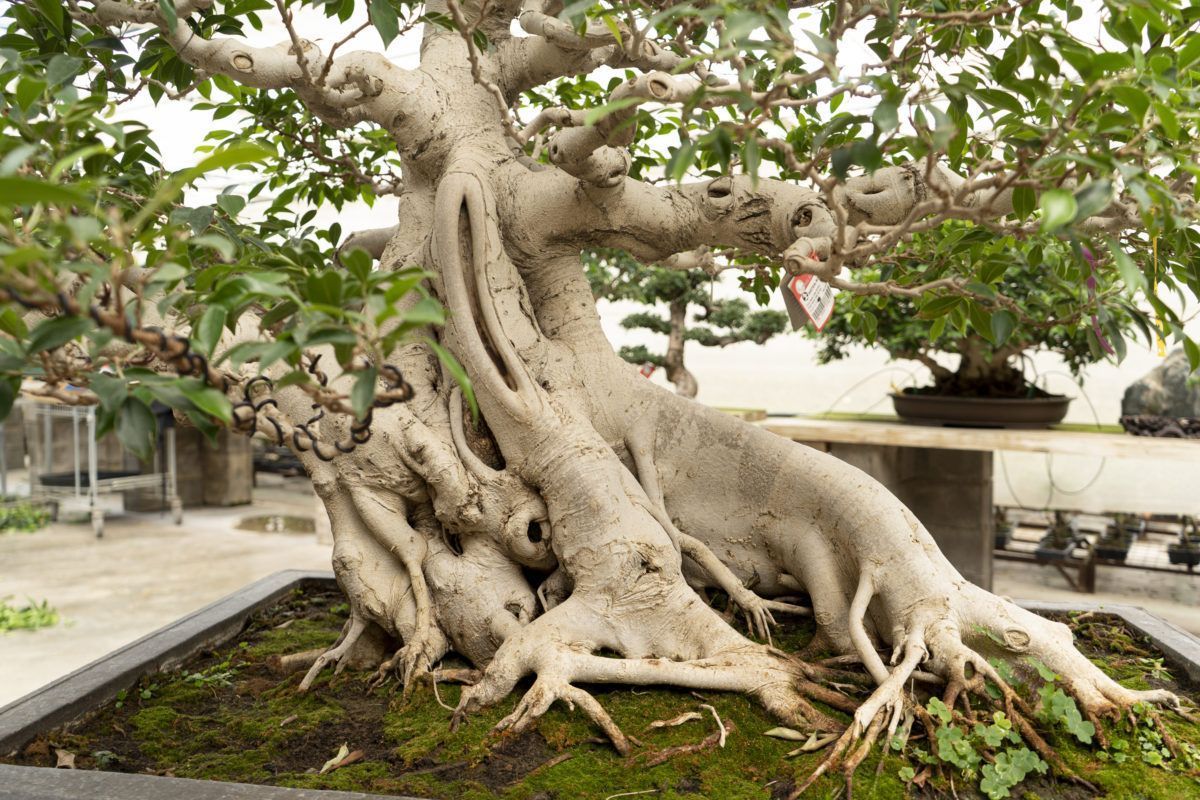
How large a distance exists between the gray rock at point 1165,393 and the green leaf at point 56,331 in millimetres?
4708

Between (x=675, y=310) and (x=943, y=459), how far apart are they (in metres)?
1.44

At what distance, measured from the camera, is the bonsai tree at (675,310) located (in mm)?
4020

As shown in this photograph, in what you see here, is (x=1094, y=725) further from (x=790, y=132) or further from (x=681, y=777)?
(x=790, y=132)

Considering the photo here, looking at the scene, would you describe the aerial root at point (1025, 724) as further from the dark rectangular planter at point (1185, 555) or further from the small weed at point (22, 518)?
the small weed at point (22, 518)

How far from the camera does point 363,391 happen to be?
2.29 feet

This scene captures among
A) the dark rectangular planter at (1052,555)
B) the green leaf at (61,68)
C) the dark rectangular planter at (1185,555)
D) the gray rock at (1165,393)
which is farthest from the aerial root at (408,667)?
the gray rock at (1165,393)

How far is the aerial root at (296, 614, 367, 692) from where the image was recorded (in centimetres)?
155

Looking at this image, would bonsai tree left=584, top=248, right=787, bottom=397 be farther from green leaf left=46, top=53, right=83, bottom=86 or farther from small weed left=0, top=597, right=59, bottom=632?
green leaf left=46, top=53, right=83, bottom=86

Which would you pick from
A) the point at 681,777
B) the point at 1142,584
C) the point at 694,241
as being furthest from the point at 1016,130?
the point at 1142,584

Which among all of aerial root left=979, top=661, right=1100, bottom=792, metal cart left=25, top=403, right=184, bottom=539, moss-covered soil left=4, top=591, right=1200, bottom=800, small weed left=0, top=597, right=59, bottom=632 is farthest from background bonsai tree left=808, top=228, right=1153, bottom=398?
metal cart left=25, top=403, right=184, bottom=539

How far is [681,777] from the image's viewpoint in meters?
1.16

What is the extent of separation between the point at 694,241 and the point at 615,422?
40cm

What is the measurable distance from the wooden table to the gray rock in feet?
4.52

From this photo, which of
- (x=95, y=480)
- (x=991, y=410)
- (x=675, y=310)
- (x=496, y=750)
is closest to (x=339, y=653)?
(x=496, y=750)
